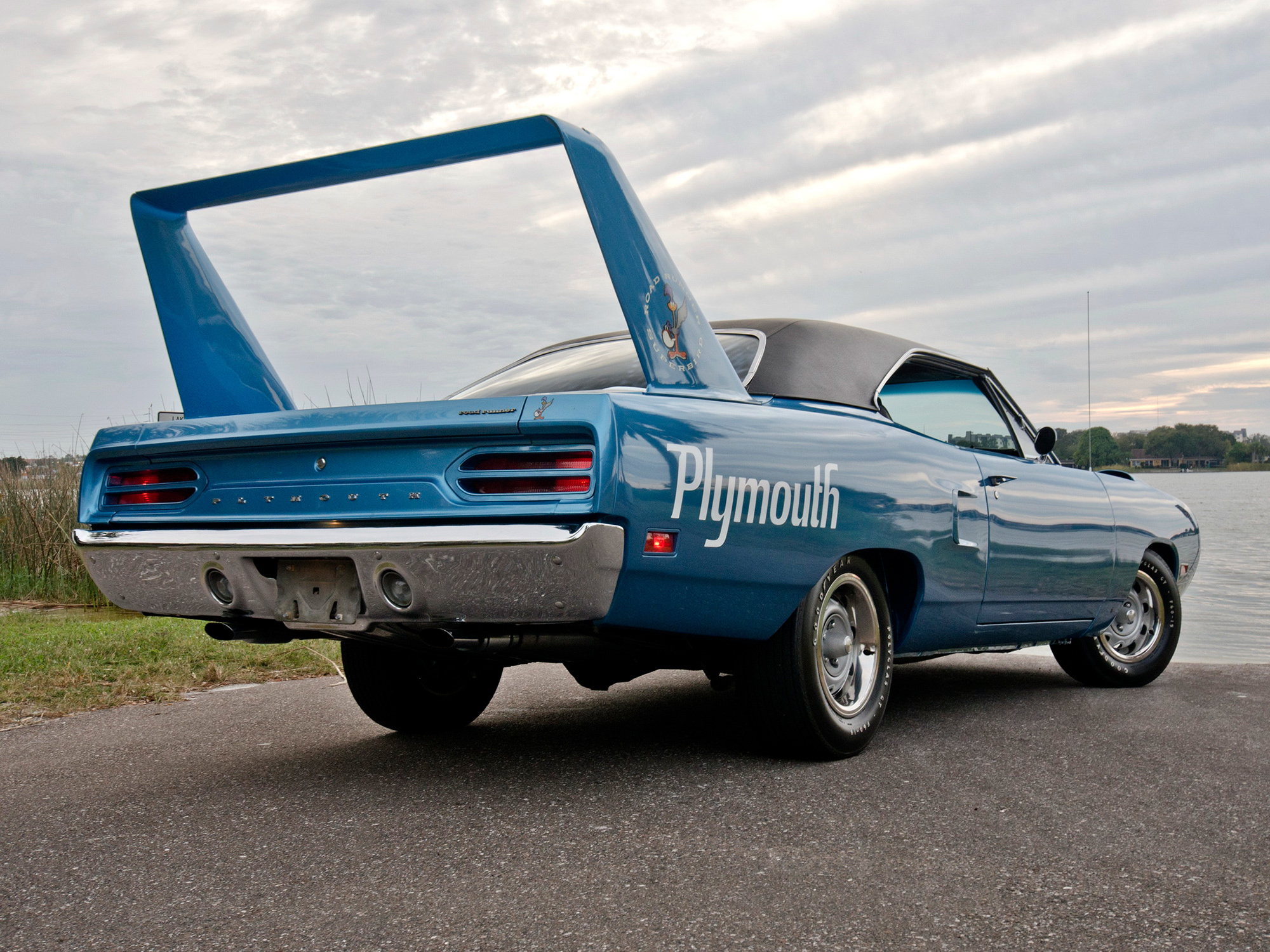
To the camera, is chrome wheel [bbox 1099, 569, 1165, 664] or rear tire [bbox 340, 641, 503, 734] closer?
rear tire [bbox 340, 641, 503, 734]

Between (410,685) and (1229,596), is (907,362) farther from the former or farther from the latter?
(1229,596)

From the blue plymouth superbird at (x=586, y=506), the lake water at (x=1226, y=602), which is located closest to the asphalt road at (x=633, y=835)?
the blue plymouth superbird at (x=586, y=506)

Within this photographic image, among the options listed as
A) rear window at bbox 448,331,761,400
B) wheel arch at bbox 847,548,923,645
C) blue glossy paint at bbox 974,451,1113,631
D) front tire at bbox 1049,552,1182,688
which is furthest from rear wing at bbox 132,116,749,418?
front tire at bbox 1049,552,1182,688

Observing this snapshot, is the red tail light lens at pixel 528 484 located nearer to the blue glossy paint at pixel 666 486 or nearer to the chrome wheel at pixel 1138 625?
the blue glossy paint at pixel 666 486

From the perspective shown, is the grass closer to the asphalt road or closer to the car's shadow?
the asphalt road

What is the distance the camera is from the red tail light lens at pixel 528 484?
3029 millimetres

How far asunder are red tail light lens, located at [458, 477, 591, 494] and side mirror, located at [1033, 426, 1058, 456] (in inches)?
120

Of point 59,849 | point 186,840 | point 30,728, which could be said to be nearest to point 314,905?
point 186,840

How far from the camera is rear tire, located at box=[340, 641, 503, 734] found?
4395 mm

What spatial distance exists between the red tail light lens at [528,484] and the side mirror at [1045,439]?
3044mm

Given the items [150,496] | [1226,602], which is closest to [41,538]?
[150,496]

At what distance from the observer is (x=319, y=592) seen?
3334 mm

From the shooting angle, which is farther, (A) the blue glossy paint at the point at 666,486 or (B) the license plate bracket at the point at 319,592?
(B) the license plate bracket at the point at 319,592

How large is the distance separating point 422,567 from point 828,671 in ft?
5.09
